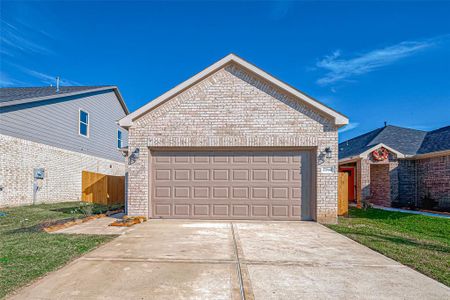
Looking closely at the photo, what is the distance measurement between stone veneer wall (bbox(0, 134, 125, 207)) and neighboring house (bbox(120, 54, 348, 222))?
21.3ft

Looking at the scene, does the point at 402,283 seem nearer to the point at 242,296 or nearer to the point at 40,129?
the point at 242,296

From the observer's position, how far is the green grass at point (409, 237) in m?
4.46

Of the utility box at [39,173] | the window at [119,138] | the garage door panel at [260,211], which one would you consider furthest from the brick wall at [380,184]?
the window at [119,138]

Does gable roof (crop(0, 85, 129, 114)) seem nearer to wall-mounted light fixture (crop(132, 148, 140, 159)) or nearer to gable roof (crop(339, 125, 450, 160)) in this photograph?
wall-mounted light fixture (crop(132, 148, 140, 159))

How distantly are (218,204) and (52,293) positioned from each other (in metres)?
5.78

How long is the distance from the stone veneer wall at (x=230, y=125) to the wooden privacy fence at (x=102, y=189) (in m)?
6.46

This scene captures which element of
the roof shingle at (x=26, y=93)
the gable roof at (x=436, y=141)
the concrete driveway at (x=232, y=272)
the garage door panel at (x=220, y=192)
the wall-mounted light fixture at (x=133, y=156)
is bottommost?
the concrete driveway at (x=232, y=272)

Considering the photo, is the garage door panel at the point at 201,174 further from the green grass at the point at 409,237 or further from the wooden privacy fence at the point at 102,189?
the wooden privacy fence at the point at 102,189

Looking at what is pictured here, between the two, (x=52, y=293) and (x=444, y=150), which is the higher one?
(x=444, y=150)

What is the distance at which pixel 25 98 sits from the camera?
11.9m

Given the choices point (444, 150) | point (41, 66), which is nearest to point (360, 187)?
point (444, 150)

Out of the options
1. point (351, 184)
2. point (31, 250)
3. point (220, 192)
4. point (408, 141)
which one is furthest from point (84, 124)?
point (408, 141)

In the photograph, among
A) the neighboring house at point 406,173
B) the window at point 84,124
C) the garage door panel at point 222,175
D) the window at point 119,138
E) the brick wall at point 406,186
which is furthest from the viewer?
the window at point 119,138

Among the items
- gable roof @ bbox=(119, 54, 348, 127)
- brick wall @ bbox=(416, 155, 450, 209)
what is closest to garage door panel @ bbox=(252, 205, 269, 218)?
gable roof @ bbox=(119, 54, 348, 127)
